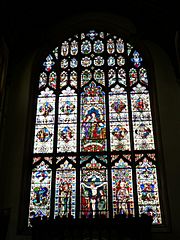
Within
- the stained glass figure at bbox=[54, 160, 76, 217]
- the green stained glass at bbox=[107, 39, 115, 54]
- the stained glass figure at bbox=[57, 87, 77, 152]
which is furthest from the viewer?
the green stained glass at bbox=[107, 39, 115, 54]

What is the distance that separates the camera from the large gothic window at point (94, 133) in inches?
373

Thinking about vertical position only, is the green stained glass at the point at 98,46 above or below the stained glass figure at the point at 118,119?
above

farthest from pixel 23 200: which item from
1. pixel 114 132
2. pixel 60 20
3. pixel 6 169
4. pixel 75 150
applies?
pixel 60 20

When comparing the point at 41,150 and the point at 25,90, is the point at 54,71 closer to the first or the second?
the point at 25,90

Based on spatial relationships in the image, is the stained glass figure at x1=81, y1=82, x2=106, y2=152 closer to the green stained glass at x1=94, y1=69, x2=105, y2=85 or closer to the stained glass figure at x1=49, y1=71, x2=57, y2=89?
the green stained glass at x1=94, y1=69, x2=105, y2=85

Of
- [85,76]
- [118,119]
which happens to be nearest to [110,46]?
[85,76]

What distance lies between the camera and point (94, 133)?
1034 centimetres

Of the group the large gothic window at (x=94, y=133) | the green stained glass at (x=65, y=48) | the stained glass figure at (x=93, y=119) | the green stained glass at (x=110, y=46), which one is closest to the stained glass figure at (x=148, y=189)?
the large gothic window at (x=94, y=133)

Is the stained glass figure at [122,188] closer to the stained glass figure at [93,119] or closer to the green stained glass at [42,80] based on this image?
the stained glass figure at [93,119]

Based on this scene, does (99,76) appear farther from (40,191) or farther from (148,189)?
(40,191)

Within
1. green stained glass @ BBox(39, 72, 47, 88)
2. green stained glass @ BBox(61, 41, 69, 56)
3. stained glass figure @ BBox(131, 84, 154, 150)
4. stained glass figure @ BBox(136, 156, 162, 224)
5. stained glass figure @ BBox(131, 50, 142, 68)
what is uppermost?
green stained glass @ BBox(61, 41, 69, 56)

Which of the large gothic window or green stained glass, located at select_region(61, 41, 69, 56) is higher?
green stained glass, located at select_region(61, 41, 69, 56)

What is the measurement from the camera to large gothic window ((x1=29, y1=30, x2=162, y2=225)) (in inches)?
373

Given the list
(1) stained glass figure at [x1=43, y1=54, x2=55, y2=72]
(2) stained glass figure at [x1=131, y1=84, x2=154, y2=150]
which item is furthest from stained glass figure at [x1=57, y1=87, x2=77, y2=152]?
(2) stained glass figure at [x1=131, y1=84, x2=154, y2=150]
